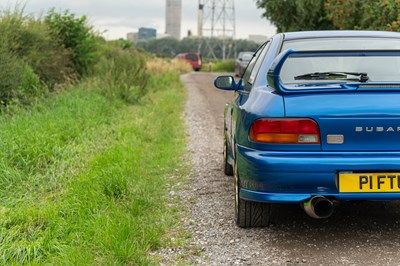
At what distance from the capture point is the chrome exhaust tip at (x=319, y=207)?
3.85 metres

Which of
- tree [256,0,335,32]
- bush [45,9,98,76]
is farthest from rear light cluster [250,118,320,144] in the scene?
tree [256,0,335,32]

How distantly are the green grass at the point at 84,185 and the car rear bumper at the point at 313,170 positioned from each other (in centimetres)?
93

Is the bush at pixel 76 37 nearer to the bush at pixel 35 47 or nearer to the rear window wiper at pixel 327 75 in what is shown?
the bush at pixel 35 47

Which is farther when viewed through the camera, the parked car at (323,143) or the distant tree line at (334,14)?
the distant tree line at (334,14)

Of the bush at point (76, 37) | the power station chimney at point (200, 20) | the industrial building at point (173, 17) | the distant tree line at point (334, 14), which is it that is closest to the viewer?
the distant tree line at point (334, 14)

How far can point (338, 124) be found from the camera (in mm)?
3828

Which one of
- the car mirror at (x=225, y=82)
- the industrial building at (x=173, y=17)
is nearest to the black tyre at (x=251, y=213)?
the car mirror at (x=225, y=82)

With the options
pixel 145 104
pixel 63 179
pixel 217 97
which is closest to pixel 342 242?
pixel 63 179

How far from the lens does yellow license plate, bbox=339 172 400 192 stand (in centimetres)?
381

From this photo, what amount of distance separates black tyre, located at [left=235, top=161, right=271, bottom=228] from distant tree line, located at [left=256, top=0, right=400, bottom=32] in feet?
24.8

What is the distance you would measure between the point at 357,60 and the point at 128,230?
2.06 m

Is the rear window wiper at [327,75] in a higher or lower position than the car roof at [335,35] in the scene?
lower

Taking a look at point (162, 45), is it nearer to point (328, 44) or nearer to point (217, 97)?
A: point (217, 97)

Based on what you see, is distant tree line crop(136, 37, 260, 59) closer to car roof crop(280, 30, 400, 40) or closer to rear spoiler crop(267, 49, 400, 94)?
car roof crop(280, 30, 400, 40)
